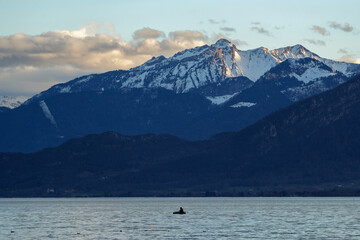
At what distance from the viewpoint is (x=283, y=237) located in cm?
17262

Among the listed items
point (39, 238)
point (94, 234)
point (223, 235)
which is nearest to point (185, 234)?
point (223, 235)

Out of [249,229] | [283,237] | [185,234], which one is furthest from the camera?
[249,229]

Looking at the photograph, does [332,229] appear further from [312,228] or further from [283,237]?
[283,237]

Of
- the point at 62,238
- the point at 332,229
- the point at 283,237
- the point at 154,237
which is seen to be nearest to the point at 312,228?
the point at 332,229

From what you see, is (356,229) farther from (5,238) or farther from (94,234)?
(5,238)

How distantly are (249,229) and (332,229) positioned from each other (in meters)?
19.7

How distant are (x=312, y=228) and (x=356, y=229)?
1099cm

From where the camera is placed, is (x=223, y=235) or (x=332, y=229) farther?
(x=332, y=229)

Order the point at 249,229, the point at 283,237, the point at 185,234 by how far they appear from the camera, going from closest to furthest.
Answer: the point at 283,237, the point at 185,234, the point at 249,229

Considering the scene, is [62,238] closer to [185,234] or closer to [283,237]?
[185,234]

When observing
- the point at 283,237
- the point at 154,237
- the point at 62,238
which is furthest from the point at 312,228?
the point at 62,238

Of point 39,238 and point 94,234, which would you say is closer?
point 39,238

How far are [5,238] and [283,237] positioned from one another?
59679 mm

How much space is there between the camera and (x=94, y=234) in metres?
187
